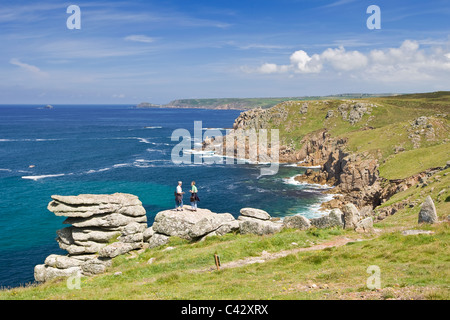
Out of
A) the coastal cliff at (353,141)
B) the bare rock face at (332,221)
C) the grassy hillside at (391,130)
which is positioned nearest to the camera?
the bare rock face at (332,221)

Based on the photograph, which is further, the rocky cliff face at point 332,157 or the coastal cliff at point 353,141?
the rocky cliff face at point 332,157

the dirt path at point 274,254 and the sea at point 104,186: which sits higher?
the dirt path at point 274,254

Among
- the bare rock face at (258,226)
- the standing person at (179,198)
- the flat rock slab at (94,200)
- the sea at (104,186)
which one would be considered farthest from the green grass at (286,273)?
the sea at (104,186)

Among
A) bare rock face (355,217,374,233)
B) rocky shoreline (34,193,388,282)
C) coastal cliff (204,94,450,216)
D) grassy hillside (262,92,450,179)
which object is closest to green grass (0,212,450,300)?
bare rock face (355,217,374,233)

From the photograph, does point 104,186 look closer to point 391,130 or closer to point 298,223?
point 298,223

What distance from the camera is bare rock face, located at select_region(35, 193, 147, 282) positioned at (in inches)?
1371

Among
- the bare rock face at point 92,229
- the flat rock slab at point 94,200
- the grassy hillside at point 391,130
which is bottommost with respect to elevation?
the bare rock face at point 92,229

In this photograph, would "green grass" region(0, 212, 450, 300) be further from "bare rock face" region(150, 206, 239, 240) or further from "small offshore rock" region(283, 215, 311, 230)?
"bare rock face" region(150, 206, 239, 240)

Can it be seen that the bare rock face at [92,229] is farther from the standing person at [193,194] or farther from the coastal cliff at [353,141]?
the coastal cliff at [353,141]

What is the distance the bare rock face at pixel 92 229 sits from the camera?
34.8m

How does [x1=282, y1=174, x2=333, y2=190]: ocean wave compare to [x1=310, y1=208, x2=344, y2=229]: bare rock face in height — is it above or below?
below

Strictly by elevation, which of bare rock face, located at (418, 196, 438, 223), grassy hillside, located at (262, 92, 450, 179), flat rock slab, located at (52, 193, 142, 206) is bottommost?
flat rock slab, located at (52, 193, 142, 206)

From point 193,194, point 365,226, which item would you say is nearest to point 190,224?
point 193,194
